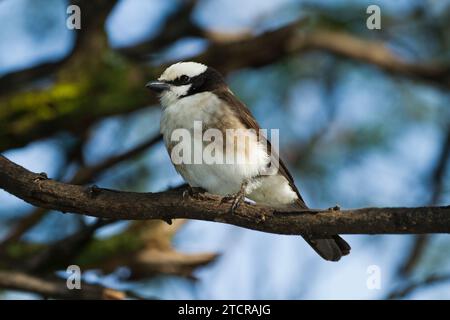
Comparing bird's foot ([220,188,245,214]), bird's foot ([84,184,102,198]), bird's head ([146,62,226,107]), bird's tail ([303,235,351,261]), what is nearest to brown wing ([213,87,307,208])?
bird's head ([146,62,226,107])

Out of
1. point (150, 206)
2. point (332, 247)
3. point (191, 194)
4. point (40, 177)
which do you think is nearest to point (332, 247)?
point (332, 247)

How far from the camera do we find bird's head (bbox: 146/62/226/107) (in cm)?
504

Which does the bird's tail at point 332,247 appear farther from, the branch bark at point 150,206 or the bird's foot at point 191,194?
the bird's foot at point 191,194

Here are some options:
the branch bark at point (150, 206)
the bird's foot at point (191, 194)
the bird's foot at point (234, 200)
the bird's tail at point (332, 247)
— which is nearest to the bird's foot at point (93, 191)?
the branch bark at point (150, 206)

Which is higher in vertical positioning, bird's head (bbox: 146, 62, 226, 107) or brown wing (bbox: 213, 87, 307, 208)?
bird's head (bbox: 146, 62, 226, 107)

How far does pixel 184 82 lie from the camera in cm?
511

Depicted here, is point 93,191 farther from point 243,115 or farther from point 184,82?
point 184,82

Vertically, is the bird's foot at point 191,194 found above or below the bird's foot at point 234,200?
above

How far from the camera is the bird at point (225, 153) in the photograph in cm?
462

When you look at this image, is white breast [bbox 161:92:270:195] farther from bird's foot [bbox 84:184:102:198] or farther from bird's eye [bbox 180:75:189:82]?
bird's foot [bbox 84:184:102:198]

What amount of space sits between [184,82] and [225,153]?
716 millimetres
